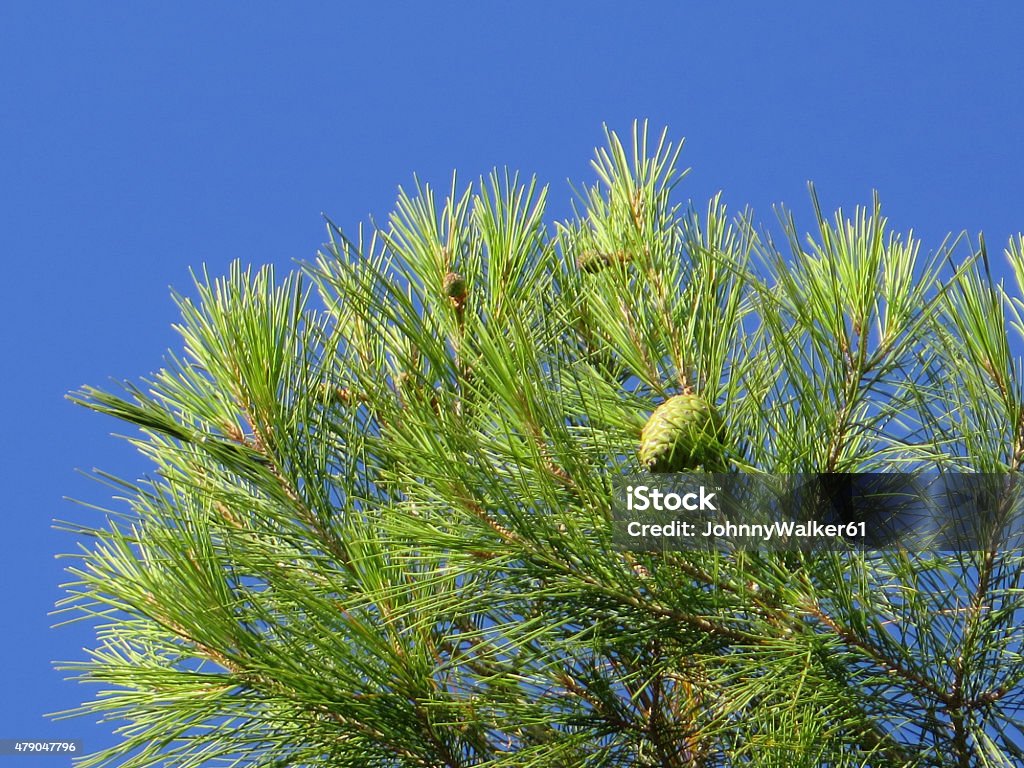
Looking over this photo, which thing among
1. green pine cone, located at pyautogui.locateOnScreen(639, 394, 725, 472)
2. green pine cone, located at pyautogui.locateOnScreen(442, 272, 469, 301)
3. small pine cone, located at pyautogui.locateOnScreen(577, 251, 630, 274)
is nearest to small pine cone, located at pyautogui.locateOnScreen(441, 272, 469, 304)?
green pine cone, located at pyautogui.locateOnScreen(442, 272, 469, 301)

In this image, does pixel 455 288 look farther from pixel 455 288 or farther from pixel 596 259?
pixel 596 259

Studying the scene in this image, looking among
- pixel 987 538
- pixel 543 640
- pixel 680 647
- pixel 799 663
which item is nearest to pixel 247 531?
pixel 543 640

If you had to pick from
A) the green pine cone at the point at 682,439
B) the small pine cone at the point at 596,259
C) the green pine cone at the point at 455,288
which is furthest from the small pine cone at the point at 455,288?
the green pine cone at the point at 682,439

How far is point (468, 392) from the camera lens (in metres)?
1.28

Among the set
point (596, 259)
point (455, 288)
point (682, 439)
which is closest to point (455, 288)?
point (455, 288)

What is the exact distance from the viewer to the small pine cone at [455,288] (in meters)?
1.32

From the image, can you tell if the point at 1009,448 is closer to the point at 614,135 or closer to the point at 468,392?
the point at 468,392

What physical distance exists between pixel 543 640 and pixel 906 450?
34 cm

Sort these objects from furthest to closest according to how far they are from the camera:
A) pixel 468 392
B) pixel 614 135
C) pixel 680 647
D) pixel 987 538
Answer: pixel 614 135, pixel 468 392, pixel 680 647, pixel 987 538

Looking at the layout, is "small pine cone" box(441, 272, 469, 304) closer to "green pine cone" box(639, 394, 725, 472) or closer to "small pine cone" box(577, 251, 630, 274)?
"small pine cone" box(577, 251, 630, 274)

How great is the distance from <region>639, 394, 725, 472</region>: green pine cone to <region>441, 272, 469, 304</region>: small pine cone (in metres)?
0.34

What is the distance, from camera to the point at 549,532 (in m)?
1.03

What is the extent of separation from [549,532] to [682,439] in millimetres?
119

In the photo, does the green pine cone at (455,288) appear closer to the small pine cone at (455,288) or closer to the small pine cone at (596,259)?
the small pine cone at (455,288)
